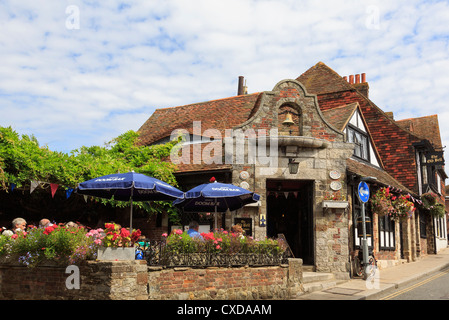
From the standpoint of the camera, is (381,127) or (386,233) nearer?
(386,233)

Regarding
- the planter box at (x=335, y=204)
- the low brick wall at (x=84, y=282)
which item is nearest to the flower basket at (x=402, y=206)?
the planter box at (x=335, y=204)

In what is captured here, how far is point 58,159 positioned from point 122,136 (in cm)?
471

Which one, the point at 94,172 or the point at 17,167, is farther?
the point at 94,172

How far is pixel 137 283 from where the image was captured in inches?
332

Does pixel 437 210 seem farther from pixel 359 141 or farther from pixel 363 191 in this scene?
pixel 363 191

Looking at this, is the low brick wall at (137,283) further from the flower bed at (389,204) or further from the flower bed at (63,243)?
the flower bed at (389,204)

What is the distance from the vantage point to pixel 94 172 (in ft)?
41.6

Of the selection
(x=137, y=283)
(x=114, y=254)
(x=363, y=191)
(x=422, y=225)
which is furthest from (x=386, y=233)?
(x=114, y=254)

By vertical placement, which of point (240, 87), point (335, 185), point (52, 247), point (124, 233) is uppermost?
point (240, 87)

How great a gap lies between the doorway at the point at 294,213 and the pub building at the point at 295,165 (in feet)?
0.12

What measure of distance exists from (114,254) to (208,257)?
2.24 m

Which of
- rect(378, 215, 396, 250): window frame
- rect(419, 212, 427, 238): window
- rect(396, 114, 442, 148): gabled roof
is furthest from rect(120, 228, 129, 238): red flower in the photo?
rect(396, 114, 442, 148): gabled roof
